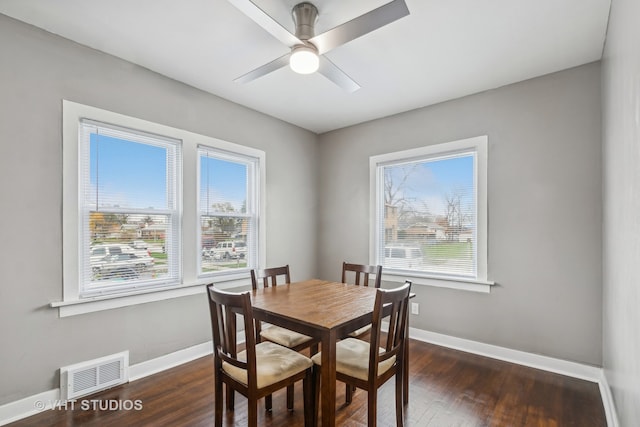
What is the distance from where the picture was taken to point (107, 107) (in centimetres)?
253

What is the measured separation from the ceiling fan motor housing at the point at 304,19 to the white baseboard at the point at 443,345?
9.54ft

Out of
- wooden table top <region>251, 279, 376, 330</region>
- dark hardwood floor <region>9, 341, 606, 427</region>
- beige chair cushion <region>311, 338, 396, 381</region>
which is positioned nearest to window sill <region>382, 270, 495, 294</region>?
dark hardwood floor <region>9, 341, 606, 427</region>

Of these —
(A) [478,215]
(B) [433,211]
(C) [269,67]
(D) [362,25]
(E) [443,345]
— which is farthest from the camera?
(B) [433,211]

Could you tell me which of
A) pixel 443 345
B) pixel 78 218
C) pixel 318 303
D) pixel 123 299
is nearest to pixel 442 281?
pixel 443 345

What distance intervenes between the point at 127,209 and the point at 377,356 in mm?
2342

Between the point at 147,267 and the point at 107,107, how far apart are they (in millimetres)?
1400

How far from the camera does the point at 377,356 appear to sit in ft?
5.69

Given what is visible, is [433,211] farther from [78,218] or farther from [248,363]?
[78,218]

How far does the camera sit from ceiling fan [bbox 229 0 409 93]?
1.66 metres

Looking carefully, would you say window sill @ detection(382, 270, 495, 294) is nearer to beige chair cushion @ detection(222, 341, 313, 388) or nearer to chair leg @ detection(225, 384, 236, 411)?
beige chair cushion @ detection(222, 341, 313, 388)

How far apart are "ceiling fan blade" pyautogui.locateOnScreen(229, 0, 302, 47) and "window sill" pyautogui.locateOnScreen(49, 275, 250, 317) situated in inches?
91.4

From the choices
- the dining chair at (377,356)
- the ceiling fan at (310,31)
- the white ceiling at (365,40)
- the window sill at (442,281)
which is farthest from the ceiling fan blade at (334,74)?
the window sill at (442,281)

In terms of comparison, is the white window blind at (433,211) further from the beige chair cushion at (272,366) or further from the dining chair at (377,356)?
the beige chair cushion at (272,366)

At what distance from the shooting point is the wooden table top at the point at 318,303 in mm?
1788
